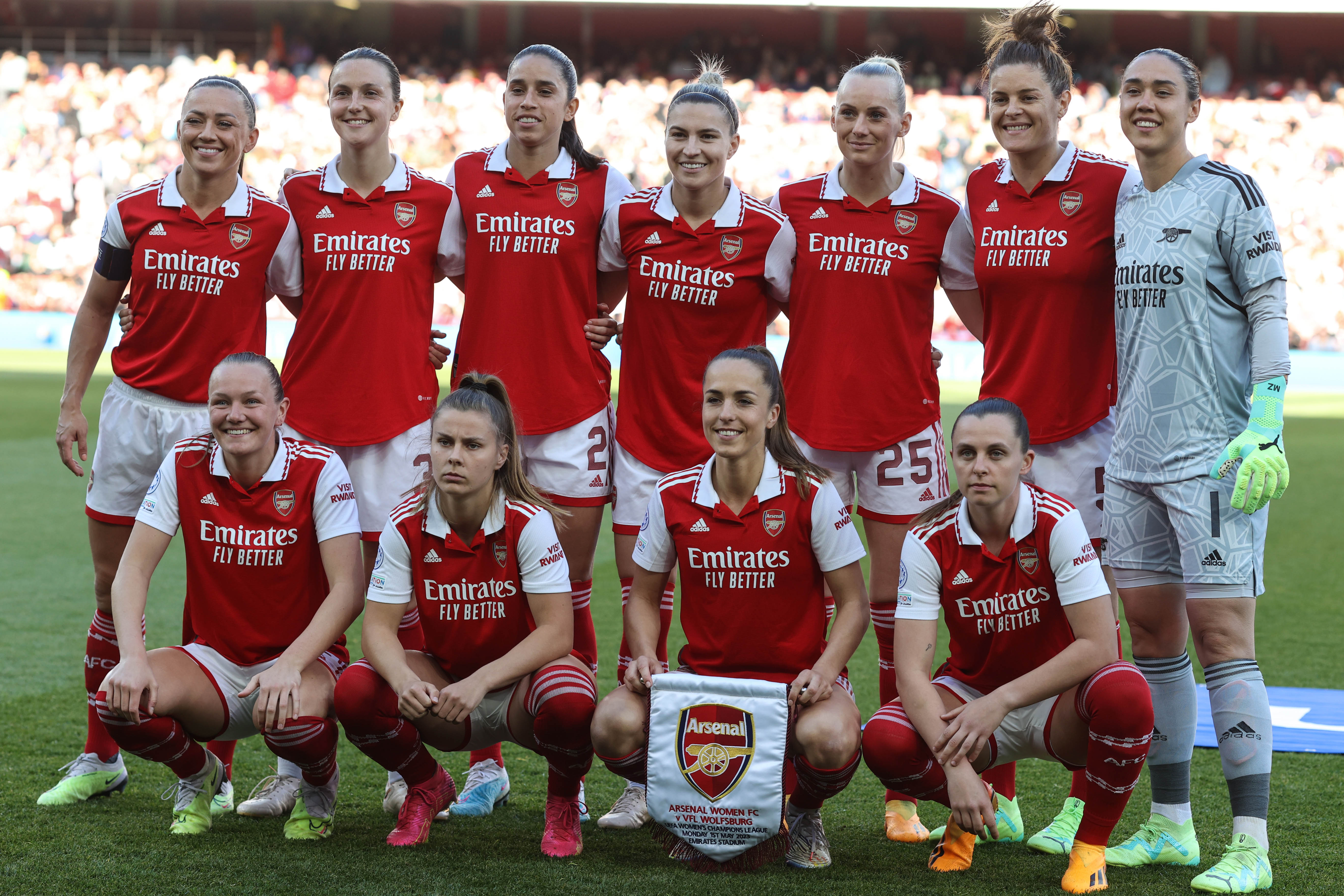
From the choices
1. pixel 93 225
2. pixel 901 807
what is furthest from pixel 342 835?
pixel 93 225

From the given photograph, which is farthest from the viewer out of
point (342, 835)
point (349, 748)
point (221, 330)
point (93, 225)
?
point (93, 225)

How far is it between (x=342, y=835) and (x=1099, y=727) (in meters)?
1.96

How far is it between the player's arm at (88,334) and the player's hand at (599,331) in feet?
4.62

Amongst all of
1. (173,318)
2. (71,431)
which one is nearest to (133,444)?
(71,431)

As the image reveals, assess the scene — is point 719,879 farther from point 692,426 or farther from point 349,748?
point 349,748

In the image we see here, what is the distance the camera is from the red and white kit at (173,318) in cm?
390

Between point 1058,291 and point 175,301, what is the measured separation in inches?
101

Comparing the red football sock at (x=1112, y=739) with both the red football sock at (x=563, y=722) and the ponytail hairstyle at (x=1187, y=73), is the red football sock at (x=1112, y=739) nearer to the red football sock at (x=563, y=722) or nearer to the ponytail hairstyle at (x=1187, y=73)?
the red football sock at (x=563, y=722)

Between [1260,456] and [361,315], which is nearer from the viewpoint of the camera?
[1260,456]

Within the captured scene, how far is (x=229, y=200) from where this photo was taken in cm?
396

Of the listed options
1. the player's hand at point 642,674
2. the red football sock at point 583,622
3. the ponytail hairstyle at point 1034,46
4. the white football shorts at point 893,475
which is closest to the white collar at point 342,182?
the red football sock at point 583,622

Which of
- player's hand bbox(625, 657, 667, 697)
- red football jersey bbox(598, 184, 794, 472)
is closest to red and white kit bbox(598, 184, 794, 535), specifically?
red football jersey bbox(598, 184, 794, 472)

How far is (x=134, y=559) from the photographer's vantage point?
353 centimetres

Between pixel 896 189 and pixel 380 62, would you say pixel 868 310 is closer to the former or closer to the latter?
pixel 896 189
